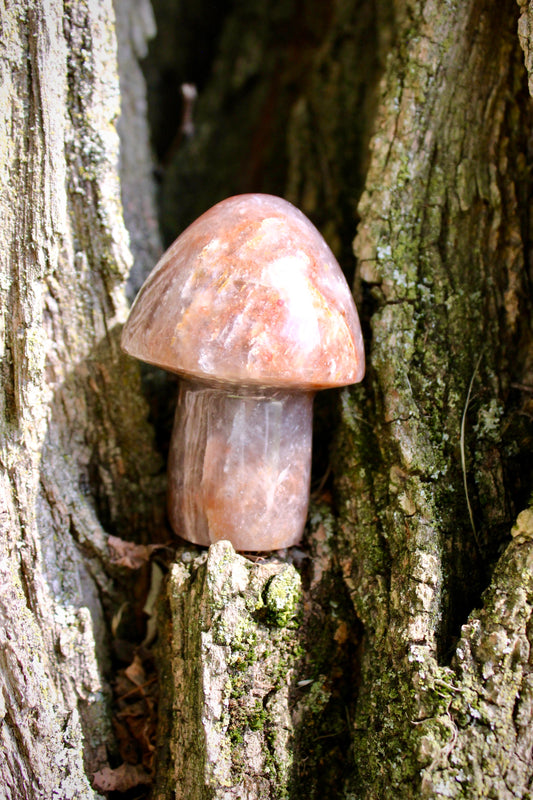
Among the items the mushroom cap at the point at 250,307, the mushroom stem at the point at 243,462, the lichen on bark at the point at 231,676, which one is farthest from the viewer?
the mushroom stem at the point at 243,462

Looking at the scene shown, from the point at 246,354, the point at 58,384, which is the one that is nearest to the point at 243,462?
the point at 246,354

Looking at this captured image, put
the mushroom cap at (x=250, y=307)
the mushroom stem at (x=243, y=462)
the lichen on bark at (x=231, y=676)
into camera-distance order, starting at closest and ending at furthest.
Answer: the mushroom cap at (x=250, y=307), the lichen on bark at (x=231, y=676), the mushroom stem at (x=243, y=462)

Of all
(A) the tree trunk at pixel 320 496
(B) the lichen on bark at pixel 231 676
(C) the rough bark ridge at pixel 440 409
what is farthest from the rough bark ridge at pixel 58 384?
(C) the rough bark ridge at pixel 440 409

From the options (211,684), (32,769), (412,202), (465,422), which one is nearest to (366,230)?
(412,202)

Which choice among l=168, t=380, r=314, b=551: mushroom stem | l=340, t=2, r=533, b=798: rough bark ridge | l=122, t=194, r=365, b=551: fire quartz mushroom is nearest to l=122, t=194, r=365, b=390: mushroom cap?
l=122, t=194, r=365, b=551: fire quartz mushroom

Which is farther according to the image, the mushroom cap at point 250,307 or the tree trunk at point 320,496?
the tree trunk at point 320,496

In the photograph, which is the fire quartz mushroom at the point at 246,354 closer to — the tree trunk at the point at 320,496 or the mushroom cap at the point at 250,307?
the mushroom cap at the point at 250,307

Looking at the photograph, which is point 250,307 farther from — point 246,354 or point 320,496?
point 320,496

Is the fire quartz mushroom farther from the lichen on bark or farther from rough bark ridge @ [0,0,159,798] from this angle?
rough bark ridge @ [0,0,159,798]
